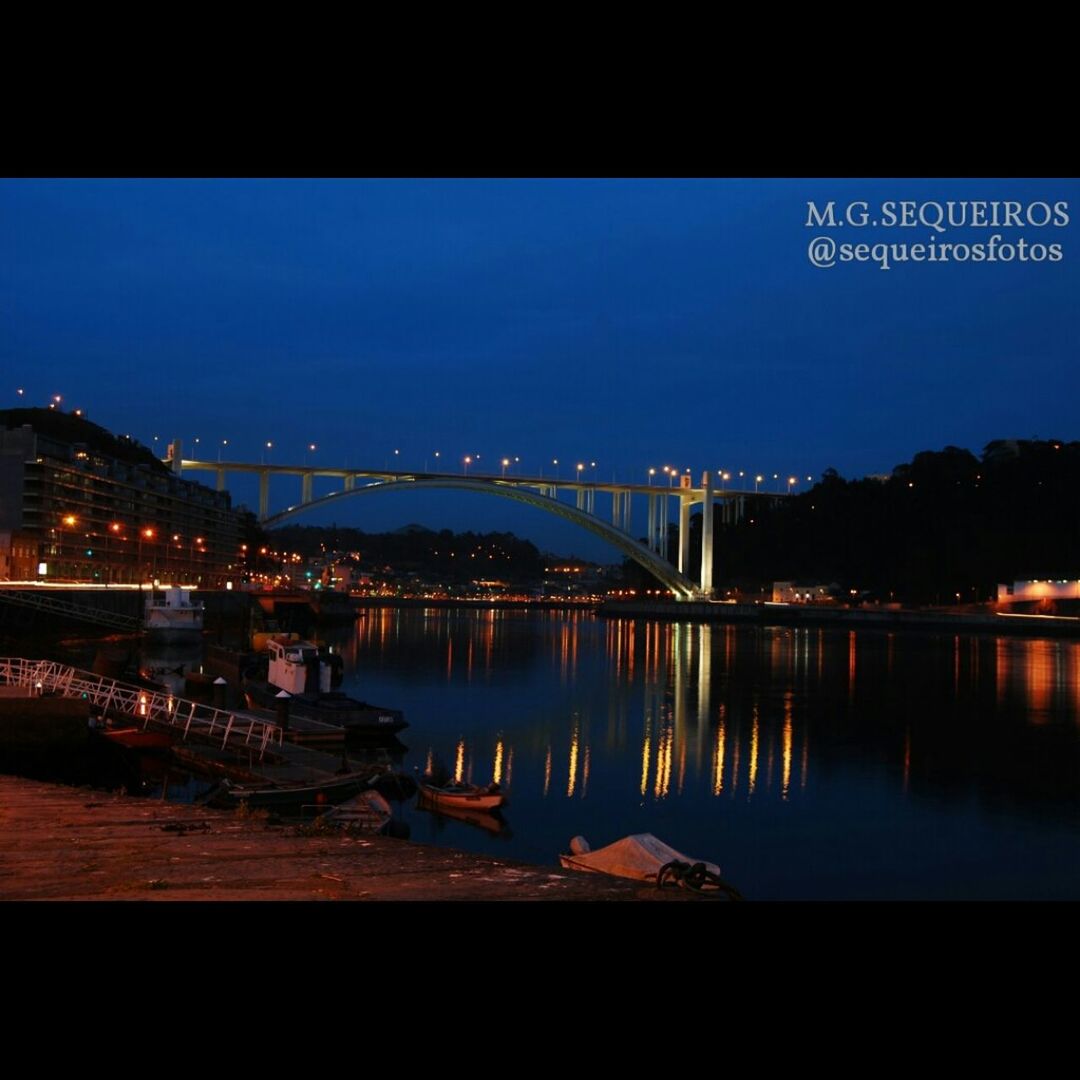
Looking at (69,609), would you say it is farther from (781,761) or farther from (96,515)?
(96,515)

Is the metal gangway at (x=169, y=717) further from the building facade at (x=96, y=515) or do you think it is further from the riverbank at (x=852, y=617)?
the riverbank at (x=852, y=617)

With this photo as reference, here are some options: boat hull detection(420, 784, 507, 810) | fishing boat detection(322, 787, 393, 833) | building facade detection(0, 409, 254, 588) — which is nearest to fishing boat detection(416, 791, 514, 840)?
boat hull detection(420, 784, 507, 810)

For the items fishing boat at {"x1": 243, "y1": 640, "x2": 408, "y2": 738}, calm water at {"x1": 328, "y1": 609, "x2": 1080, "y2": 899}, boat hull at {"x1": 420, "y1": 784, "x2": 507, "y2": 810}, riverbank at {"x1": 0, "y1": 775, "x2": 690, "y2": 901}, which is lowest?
calm water at {"x1": 328, "y1": 609, "x2": 1080, "y2": 899}

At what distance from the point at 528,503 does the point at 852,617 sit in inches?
712

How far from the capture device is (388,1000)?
233 centimetres

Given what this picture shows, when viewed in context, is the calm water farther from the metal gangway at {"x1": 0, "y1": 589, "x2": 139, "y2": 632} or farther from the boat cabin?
the metal gangway at {"x1": 0, "y1": 589, "x2": 139, "y2": 632}

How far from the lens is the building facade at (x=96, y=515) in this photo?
3419 centimetres

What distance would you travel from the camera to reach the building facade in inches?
1346

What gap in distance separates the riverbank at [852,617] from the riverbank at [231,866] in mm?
43537

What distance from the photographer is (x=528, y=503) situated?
5434 centimetres

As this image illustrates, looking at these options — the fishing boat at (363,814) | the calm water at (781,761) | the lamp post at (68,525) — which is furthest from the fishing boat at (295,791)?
the lamp post at (68,525)

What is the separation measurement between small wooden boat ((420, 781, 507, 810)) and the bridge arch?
1595 inches

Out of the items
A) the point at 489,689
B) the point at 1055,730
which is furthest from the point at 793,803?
the point at 489,689
